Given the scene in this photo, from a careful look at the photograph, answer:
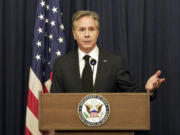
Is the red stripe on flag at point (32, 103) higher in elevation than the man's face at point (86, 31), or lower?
lower

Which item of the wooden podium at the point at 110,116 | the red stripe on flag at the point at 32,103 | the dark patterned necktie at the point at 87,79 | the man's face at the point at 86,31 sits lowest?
the wooden podium at the point at 110,116

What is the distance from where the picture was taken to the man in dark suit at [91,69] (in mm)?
2361

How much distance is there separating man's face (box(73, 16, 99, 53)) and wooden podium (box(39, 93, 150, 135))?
744 millimetres

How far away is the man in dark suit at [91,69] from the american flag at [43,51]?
0.67m

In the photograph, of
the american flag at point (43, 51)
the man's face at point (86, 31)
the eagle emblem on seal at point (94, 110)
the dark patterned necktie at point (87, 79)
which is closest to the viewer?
the eagle emblem on seal at point (94, 110)

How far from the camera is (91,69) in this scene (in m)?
2.34

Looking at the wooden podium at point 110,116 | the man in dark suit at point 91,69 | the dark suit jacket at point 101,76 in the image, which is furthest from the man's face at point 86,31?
the wooden podium at point 110,116

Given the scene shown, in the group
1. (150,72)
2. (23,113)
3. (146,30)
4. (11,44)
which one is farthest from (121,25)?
(23,113)

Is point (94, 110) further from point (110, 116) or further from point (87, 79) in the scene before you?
point (87, 79)

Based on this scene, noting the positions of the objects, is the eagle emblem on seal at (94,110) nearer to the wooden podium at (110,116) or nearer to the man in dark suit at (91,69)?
the wooden podium at (110,116)

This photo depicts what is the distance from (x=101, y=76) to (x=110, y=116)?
1.92 feet

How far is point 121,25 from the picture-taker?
3479mm

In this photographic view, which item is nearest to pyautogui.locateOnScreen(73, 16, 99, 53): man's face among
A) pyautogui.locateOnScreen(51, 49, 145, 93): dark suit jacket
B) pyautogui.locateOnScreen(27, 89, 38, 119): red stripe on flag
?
pyautogui.locateOnScreen(51, 49, 145, 93): dark suit jacket

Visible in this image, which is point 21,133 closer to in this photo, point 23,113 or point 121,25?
point 23,113
